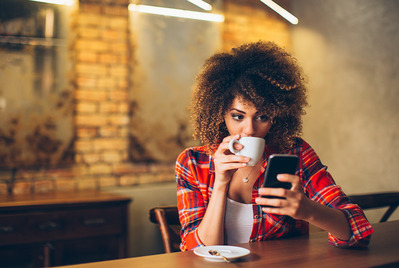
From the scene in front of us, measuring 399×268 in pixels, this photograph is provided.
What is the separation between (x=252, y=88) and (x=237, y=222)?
1.60ft

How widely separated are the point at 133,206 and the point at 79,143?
651mm

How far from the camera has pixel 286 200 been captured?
1.05 meters

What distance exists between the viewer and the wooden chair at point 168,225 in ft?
4.78

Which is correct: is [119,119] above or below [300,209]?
above

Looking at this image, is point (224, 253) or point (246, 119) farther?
point (246, 119)

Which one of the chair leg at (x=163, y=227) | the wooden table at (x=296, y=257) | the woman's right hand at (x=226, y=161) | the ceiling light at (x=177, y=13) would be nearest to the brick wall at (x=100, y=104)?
the ceiling light at (x=177, y=13)

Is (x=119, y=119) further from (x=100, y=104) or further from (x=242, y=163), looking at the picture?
(x=242, y=163)

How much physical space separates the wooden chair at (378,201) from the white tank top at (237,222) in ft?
2.51

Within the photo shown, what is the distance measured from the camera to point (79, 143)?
3.15 meters

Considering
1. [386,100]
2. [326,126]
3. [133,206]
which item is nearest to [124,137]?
[133,206]

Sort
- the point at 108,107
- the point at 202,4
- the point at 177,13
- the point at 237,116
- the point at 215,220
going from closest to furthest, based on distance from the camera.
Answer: the point at 215,220 < the point at 237,116 < the point at 108,107 < the point at 177,13 < the point at 202,4

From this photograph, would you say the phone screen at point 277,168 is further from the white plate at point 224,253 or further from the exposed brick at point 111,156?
the exposed brick at point 111,156

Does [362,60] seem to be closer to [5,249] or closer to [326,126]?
[326,126]

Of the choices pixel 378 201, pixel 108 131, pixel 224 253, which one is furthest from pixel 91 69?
pixel 224 253
